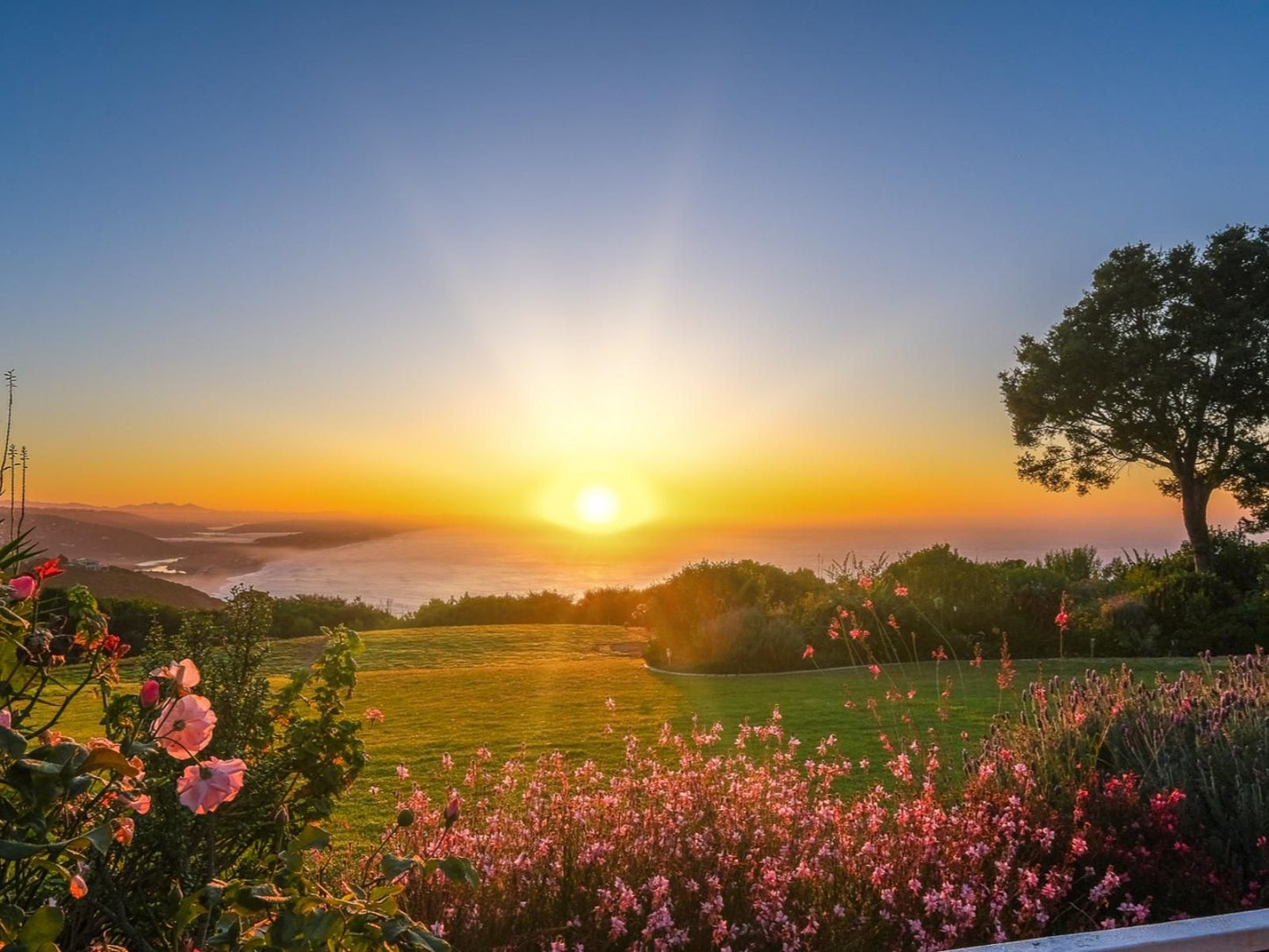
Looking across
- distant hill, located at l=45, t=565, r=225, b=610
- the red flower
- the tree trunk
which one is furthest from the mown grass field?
the tree trunk

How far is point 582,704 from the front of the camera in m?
10.0

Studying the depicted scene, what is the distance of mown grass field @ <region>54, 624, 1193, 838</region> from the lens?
24.9 ft

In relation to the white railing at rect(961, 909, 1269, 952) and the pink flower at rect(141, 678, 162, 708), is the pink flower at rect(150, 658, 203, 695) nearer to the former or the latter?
the pink flower at rect(141, 678, 162, 708)

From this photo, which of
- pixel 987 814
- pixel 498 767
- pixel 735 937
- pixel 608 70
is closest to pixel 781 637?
pixel 498 767

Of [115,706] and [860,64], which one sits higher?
[860,64]

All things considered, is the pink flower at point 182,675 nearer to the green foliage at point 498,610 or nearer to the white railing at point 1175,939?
the white railing at point 1175,939

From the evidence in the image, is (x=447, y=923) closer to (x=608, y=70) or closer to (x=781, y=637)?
(x=608, y=70)

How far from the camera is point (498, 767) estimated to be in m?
6.96

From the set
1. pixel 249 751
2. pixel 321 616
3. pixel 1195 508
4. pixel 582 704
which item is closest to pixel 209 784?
pixel 249 751

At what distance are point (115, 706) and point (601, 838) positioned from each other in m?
1.92

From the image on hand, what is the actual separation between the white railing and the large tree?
21267 millimetres

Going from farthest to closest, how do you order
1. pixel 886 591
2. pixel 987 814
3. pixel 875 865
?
pixel 886 591
pixel 987 814
pixel 875 865

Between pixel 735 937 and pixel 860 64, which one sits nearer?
pixel 735 937

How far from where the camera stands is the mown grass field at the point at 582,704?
7578mm
